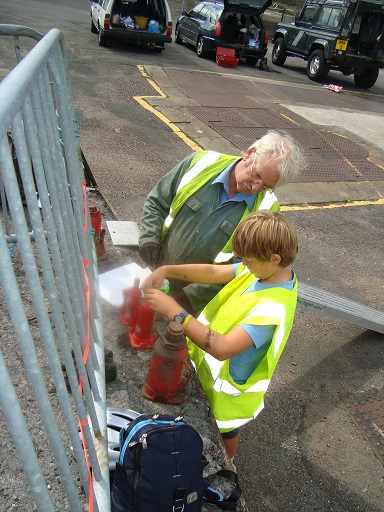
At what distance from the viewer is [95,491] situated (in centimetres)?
183

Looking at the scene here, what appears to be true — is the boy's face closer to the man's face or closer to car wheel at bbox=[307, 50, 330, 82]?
the man's face

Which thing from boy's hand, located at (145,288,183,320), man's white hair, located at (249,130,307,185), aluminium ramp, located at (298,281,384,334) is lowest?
aluminium ramp, located at (298,281,384,334)

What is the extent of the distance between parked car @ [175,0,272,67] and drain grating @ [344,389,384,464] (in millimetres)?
13014

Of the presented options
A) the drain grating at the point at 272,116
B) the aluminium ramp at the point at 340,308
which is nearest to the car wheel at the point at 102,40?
the drain grating at the point at 272,116

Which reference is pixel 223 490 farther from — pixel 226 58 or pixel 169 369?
pixel 226 58

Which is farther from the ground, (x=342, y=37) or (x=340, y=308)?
(x=340, y=308)

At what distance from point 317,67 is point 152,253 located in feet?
44.5

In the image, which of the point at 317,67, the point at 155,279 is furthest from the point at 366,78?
the point at 155,279

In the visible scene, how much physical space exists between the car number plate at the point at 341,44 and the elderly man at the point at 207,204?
12354mm

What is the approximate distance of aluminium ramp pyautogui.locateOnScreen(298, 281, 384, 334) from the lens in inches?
151

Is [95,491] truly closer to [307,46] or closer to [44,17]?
[307,46]

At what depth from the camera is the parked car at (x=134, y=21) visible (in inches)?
517

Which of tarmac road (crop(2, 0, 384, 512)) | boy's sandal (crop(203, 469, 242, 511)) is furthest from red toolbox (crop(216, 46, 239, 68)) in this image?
boy's sandal (crop(203, 469, 242, 511))

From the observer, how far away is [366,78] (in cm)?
1513
